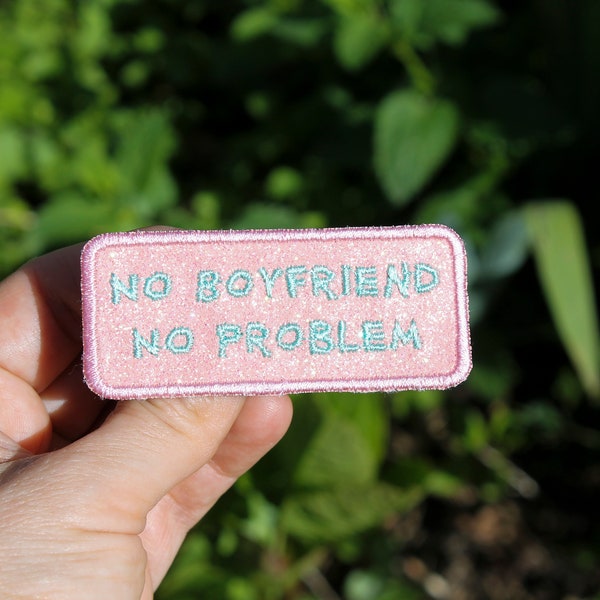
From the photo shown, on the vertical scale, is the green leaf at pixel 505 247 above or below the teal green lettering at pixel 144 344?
below

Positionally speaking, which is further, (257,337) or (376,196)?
(376,196)

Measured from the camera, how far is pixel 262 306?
0.86 metres

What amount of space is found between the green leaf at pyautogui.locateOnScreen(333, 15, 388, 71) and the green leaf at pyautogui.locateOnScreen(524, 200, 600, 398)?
475 mm

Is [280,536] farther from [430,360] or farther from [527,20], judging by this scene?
[527,20]

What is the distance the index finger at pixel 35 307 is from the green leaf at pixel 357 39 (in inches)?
27.1

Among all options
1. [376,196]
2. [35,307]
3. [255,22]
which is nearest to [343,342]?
[35,307]

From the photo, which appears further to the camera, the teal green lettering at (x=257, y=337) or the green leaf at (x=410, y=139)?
the green leaf at (x=410, y=139)

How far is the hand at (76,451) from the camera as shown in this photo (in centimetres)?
78

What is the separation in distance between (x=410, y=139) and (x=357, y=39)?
0.23 m

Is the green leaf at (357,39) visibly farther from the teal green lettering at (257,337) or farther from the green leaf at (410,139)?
the teal green lettering at (257,337)

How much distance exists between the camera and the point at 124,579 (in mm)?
841

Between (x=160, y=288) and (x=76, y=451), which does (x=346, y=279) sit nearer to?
(x=160, y=288)

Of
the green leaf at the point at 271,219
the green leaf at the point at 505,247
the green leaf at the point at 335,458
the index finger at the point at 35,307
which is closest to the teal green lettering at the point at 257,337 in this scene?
the index finger at the point at 35,307

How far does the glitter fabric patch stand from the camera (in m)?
0.85
